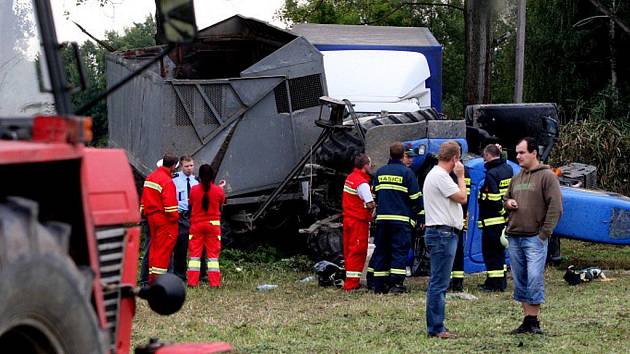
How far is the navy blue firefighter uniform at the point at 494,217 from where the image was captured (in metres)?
13.7

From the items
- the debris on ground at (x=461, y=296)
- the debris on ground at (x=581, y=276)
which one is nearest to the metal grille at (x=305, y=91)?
the debris on ground at (x=581, y=276)

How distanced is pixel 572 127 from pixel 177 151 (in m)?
11.5

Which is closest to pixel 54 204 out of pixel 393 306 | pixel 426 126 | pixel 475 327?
pixel 475 327

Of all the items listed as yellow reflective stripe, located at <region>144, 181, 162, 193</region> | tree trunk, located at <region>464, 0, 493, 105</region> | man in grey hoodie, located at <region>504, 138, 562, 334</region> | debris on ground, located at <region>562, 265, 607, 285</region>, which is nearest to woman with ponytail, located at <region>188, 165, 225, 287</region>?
yellow reflective stripe, located at <region>144, 181, 162, 193</region>

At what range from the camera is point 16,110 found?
5004 mm

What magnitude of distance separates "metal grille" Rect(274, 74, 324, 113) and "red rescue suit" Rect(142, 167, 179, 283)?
2.85 metres

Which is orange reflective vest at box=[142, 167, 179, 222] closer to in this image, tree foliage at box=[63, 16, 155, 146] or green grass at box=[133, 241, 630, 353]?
tree foliage at box=[63, 16, 155, 146]

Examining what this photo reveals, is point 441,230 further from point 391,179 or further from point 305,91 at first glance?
point 305,91

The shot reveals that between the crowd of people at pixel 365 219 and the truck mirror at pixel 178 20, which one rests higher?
the truck mirror at pixel 178 20

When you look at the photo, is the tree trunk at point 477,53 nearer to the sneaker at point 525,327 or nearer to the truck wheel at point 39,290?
the sneaker at point 525,327

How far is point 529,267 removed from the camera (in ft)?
32.5

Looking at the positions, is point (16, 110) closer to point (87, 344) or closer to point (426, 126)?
point (87, 344)

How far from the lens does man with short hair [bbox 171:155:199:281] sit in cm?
1488

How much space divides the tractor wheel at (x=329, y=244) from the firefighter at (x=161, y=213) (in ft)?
6.99
